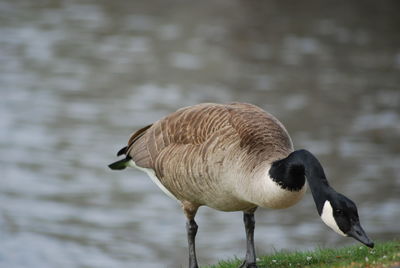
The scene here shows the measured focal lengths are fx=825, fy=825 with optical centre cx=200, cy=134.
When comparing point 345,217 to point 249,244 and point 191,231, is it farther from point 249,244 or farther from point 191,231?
point 191,231

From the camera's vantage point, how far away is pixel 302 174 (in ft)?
22.7

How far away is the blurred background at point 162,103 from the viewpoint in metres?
15.9

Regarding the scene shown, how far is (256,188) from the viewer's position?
7176 mm

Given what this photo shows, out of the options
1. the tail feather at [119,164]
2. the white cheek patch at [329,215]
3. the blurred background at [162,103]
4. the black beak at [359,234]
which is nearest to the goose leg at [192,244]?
the tail feather at [119,164]

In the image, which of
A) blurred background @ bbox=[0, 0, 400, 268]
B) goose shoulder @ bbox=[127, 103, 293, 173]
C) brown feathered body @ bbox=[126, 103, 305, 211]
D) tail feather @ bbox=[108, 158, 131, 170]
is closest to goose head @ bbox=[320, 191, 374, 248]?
brown feathered body @ bbox=[126, 103, 305, 211]

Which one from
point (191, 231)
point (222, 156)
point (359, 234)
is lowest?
point (359, 234)

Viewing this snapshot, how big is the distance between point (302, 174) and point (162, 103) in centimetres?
1557

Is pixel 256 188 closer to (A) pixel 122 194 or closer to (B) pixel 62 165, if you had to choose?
(A) pixel 122 194

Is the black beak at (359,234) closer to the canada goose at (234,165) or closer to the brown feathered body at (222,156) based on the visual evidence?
the canada goose at (234,165)

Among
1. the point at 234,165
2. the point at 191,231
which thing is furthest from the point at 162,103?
the point at 234,165

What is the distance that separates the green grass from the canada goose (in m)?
0.36

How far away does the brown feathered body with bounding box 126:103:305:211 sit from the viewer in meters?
7.27

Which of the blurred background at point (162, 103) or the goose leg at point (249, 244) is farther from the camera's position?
the blurred background at point (162, 103)

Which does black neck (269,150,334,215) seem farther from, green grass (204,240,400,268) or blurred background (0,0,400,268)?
blurred background (0,0,400,268)
